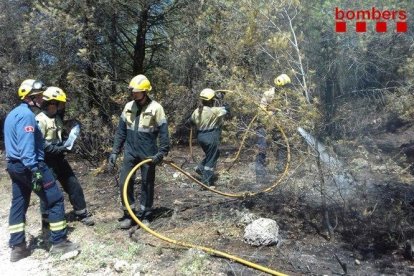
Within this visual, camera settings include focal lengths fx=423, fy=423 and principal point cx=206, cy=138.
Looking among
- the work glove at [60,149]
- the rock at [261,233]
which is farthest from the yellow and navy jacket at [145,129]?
the rock at [261,233]

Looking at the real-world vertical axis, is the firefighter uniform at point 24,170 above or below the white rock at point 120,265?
above

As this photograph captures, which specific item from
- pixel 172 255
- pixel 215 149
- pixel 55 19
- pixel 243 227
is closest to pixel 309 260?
pixel 243 227

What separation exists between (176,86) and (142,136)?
4312 mm

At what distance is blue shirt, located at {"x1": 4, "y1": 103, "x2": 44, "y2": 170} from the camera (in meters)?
4.54

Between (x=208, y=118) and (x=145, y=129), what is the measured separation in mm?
2248

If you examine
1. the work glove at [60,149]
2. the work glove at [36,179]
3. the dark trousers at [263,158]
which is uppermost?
the work glove at [60,149]

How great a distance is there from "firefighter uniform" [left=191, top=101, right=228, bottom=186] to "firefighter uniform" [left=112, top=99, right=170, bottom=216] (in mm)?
2053

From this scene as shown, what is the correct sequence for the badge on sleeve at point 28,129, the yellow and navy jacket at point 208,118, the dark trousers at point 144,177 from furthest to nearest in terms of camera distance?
the yellow and navy jacket at point 208,118 → the dark trousers at point 144,177 → the badge on sleeve at point 28,129

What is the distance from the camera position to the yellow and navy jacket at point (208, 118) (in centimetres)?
742

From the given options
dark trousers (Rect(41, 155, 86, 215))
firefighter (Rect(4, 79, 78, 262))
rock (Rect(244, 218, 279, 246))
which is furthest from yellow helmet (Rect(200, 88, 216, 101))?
firefighter (Rect(4, 79, 78, 262))

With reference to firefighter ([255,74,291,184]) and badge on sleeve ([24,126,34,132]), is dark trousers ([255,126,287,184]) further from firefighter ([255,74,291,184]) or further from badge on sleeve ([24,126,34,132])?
badge on sleeve ([24,126,34,132])

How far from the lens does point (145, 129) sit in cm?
534

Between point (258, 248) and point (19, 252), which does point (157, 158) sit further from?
point (19, 252)

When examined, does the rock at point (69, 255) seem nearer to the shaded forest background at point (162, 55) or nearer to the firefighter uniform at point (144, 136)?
the firefighter uniform at point (144, 136)
